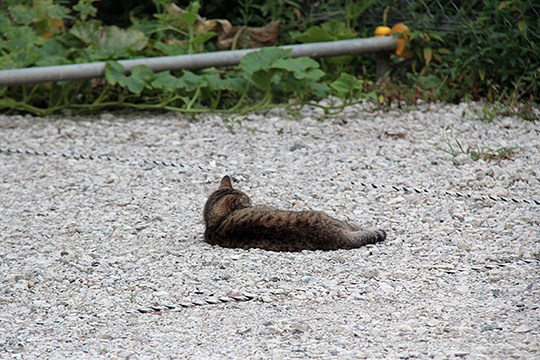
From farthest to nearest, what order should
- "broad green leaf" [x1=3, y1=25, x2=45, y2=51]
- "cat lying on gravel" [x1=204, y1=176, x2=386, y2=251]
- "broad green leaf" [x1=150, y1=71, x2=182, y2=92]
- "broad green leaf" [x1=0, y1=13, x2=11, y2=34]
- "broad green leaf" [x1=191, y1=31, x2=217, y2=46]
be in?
"broad green leaf" [x1=191, y1=31, x2=217, y2=46] → "broad green leaf" [x1=0, y1=13, x2=11, y2=34] → "broad green leaf" [x1=3, y1=25, x2=45, y2=51] → "broad green leaf" [x1=150, y1=71, x2=182, y2=92] → "cat lying on gravel" [x1=204, y1=176, x2=386, y2=251]

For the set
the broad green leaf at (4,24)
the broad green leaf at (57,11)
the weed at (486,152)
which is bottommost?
the broad green leaf at (4,24)

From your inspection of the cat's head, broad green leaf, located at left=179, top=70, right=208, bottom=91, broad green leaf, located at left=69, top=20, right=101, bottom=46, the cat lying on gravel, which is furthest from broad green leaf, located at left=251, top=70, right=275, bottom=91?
the cat lying on gravel

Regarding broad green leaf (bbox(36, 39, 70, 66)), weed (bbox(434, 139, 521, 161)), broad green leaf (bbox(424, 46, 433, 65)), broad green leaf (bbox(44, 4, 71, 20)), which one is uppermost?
broad green leaf (bbox(44, 4, 71, 20))

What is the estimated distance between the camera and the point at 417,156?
604 centimetres

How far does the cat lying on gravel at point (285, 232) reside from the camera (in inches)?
174

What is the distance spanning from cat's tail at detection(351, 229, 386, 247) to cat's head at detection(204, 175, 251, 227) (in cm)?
58

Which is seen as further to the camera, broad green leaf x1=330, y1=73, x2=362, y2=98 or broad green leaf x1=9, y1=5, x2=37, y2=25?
broad green leaf x1=9, y1=5, x2=37, y2=25

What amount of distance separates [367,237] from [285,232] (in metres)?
0.38

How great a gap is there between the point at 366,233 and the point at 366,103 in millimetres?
2860

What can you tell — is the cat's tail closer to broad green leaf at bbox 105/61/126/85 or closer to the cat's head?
the cat's head

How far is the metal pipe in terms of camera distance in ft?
22.1

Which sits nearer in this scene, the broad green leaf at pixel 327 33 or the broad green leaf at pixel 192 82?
the broad green leaf at pixel 192 82

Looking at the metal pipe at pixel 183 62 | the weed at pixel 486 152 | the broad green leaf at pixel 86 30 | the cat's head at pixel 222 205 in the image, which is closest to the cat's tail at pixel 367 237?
the cat's head at pixel 222 205

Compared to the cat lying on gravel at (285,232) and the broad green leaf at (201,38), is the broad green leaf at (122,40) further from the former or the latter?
the cat lying on gravel at (285,232)
